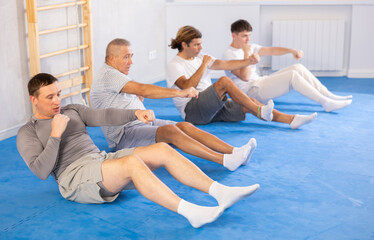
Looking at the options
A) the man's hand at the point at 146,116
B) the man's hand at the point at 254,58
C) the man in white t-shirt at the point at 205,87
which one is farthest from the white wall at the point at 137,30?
the man's hand at the point at 146,116

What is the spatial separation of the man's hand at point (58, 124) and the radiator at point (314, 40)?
4681 mm

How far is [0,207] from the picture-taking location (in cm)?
282

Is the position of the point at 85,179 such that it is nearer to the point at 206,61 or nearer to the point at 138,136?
the point at 138,136

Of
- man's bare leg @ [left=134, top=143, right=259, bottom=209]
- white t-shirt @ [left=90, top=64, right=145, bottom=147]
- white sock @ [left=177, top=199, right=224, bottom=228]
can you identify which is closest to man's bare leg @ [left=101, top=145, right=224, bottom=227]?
white sock @ [left=177, top=199, right=224, bottom=228]

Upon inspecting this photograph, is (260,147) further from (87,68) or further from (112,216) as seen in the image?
(87,68)

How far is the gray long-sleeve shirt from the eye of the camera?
2.50m

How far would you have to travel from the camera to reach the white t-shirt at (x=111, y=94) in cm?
336

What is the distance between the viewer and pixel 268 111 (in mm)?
4176

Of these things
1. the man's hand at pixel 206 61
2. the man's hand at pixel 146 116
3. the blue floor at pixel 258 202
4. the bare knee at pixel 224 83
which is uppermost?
the man's hand at pixel 206 61

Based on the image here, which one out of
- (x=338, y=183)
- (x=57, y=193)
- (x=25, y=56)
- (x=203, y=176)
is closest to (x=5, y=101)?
(x=25, y=56)

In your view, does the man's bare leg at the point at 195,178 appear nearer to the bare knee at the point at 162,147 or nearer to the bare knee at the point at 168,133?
the bare knee at the point at 162,147

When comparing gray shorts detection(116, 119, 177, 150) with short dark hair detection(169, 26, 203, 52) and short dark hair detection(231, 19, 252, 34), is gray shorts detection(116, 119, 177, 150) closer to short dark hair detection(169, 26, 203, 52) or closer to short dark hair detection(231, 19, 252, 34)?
short dark hair detection(169, 26, 203, 52)

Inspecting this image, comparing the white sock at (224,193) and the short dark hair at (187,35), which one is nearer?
the white sock at (224,193)

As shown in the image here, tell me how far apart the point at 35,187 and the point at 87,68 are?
2113 millimetres
